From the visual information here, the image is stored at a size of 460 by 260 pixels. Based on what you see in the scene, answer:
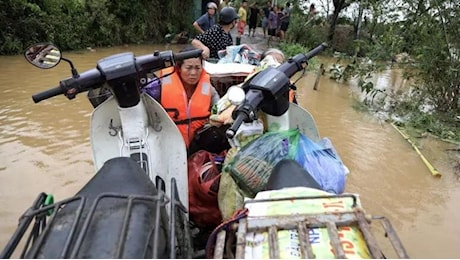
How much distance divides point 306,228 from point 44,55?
64.5 inches

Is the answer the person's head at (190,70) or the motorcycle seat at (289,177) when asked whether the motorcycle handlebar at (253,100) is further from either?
the person's head at (190,70)

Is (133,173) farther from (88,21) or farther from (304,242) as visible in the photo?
(88,21)

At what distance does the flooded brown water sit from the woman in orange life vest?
1.86 meters

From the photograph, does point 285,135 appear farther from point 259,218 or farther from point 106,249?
point 106,249

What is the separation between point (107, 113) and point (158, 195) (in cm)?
103

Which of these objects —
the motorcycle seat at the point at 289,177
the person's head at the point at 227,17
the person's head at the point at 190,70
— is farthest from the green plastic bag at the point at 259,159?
the person's head at the point at 227,17

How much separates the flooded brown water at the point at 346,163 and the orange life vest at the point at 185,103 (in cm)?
186

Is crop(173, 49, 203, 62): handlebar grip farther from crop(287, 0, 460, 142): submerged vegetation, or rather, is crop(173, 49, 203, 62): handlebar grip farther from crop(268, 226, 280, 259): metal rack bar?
crop(287, 0, 460, 142): submerged vegetation

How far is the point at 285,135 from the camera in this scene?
7.16 feet

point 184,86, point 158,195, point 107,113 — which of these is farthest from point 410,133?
point 158,195

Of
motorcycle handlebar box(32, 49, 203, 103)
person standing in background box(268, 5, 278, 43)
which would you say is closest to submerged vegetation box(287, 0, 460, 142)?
motorcycle handlebar box(32, 49, 203, 103)

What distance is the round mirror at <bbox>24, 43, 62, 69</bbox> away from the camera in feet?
7.20

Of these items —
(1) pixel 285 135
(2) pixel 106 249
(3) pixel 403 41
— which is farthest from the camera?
(3) pixel 403 41

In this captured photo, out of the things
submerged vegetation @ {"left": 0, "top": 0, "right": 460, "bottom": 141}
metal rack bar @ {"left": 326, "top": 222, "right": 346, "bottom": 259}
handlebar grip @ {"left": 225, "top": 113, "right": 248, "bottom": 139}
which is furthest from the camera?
submerged vegetation @ {"left": 0, "top": 0, "right": 460, "bottom": 141}
